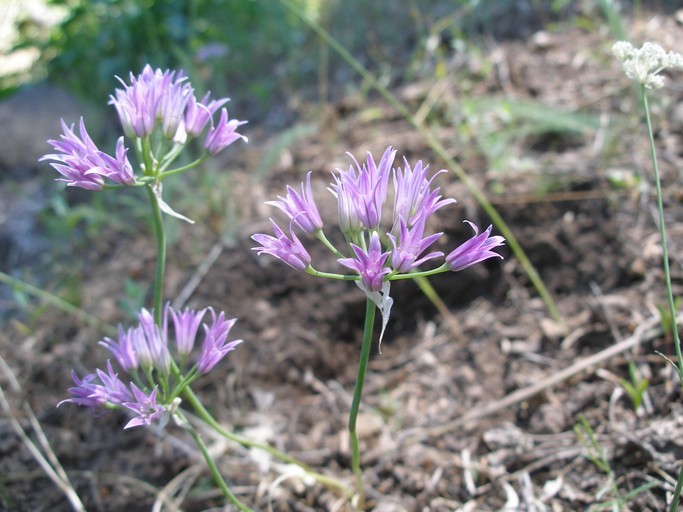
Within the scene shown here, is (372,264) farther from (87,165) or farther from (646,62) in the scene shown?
(646,62)

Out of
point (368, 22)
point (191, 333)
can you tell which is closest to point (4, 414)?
point (191, 333)

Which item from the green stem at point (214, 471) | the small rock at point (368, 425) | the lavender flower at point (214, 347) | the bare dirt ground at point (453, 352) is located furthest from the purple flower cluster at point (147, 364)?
the small rock at point (368, 425)

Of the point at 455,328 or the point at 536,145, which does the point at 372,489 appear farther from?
the point at 536,145

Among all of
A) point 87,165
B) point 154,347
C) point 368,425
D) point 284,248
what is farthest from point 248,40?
point 284,248

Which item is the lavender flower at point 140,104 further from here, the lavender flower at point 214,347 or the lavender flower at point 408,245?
the lavender flower at point 408,245

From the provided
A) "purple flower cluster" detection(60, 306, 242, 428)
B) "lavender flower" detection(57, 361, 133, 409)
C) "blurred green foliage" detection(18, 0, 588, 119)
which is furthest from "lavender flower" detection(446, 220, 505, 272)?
"blurred green foliage" detection(18, 0, 588, 119)

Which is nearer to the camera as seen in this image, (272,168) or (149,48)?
(272,168)

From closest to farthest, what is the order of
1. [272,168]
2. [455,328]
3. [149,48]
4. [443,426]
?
1. [443,426]
2. [455,328]
3. [272,168]
4. [149,48]
